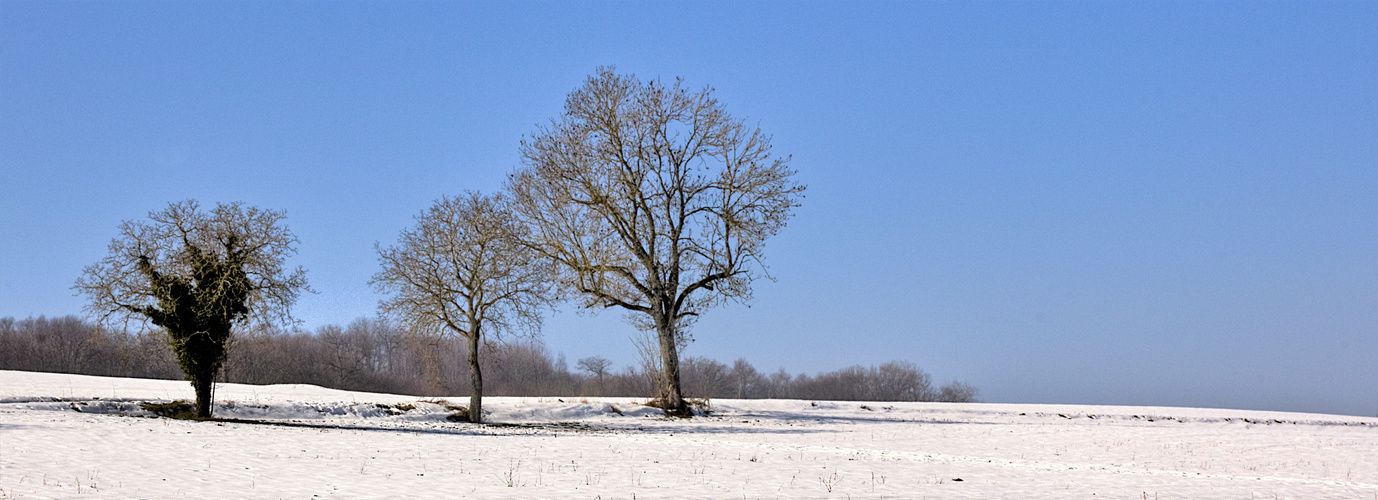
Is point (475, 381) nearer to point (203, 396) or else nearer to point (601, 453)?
point (203, 396)

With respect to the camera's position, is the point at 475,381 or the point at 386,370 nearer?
the point at 475,381

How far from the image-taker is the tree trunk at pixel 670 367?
33250 mm

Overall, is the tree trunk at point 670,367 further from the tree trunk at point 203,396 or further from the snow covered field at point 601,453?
the tree trunk at point 203,396

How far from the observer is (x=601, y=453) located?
61.5 feet

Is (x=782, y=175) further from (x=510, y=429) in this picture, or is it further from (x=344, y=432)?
(x=344, y=432)

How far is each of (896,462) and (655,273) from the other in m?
16.5

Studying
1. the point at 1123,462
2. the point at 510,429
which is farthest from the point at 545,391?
the point at 1123,462

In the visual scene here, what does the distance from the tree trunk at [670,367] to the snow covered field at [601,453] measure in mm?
1148

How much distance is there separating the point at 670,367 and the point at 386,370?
2109 inches

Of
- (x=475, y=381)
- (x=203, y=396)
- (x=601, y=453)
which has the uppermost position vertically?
(x=475, y=381)

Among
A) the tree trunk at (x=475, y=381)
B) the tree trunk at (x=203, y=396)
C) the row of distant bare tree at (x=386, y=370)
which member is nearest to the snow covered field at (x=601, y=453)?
the tree trunk at (x=475, y=381)

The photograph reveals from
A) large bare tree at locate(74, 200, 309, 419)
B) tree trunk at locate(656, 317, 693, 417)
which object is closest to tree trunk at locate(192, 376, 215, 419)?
large bare tree at locate(74, 200, 309, 419)

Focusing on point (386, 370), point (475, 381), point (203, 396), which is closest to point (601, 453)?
point (475, 381)

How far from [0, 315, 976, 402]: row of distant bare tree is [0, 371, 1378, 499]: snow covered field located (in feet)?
60.0
